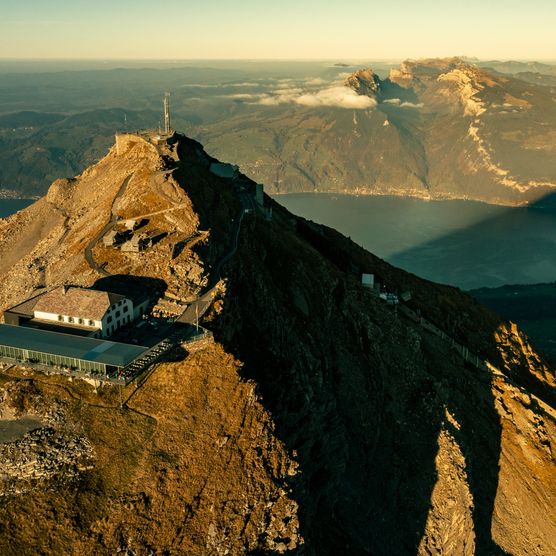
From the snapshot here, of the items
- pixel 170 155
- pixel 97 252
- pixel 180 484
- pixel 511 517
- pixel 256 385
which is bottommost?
pixel 511 517

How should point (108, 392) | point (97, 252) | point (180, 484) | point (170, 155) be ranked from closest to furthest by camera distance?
point (180, 484) → point (108, 392) → point (97, 252) → point (170, 155)

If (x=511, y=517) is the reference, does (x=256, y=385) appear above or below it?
above

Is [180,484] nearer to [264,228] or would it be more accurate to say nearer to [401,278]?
[264,228]

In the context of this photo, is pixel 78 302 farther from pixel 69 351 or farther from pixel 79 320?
pixel 69 351

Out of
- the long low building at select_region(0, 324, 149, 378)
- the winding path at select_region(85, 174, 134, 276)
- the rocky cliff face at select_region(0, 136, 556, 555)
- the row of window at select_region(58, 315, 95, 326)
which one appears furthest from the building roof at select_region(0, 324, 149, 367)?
the winding path at select_region(85, 174, 134, 276)

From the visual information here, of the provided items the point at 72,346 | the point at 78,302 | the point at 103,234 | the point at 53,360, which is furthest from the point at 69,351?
the point at 103,234

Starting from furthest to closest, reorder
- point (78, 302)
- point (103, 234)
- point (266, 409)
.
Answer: point (103, 234) < point (78, 302) < point (266, 409)

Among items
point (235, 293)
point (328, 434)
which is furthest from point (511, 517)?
point (235, 293)
